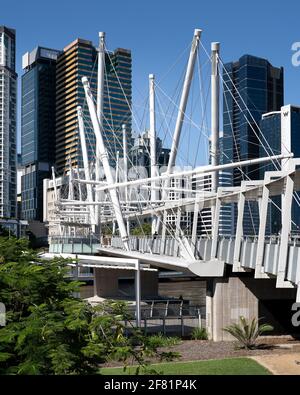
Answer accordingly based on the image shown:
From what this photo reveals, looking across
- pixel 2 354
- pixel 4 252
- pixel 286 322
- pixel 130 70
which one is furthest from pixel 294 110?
pixel 2 354

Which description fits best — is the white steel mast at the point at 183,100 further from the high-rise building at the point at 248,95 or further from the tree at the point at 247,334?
the high-rise building at the point at 248,95

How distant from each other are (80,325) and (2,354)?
156 centimetres

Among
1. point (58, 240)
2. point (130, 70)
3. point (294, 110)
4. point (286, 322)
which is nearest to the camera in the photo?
point (286, 322)

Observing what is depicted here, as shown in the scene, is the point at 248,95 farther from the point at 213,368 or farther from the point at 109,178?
the point at 213,368

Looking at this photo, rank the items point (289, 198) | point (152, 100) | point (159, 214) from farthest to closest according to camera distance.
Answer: point (152, 100), point (159, 214), point (289, 198)

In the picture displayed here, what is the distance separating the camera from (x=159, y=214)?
5506 cm

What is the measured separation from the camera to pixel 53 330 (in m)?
9.26

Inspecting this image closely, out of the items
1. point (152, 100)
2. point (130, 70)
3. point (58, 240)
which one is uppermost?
point (130, 70)

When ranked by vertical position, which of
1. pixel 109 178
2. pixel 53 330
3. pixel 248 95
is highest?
pixel 248 95

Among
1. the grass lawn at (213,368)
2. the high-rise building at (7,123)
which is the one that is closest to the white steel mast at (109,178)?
the grass lawn at (213,368)

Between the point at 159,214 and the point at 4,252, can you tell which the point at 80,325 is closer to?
the point at 4,252

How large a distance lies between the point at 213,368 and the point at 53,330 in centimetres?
1292

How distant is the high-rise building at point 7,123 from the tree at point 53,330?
170 metres

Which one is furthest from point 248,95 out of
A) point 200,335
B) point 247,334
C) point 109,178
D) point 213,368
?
point 213,368
